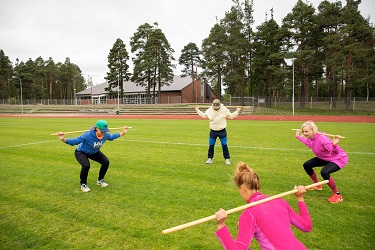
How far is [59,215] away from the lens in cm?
498

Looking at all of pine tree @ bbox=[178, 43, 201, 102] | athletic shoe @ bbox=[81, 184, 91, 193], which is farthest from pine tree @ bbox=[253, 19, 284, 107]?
athletic shoe @ bbox=[81, 184, 91, 193]

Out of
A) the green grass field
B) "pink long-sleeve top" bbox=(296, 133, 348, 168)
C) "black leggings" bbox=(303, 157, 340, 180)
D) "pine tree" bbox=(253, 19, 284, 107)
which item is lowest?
the green grass field

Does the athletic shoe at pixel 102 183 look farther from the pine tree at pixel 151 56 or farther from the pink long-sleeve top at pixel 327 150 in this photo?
the pine tree at pixel 151 56

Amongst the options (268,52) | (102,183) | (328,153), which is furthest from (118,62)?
(328,153)

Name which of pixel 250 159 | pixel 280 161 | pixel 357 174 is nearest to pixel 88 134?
pixel 250 159

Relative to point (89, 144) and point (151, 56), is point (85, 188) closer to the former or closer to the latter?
point (89, 144)

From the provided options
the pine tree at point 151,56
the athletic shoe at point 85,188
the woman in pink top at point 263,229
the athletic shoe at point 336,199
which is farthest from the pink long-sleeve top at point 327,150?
the pine tree at point 151,56

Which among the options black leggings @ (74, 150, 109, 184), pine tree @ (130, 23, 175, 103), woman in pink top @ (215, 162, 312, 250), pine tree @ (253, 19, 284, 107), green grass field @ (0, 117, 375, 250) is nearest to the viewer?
woman in pink top @ (215, 162, 312, 250)

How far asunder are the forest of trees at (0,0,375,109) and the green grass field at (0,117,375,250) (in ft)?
113

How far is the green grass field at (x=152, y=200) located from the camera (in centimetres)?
406

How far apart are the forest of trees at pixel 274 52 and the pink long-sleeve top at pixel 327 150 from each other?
118 feet

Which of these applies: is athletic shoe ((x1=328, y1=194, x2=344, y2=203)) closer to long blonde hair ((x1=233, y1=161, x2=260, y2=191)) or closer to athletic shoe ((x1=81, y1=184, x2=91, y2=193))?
long blonde hair ((x1=233, y1=161, x2=260, y2=191))

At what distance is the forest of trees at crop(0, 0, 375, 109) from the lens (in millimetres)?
40031

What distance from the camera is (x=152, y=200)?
18.4 ft
